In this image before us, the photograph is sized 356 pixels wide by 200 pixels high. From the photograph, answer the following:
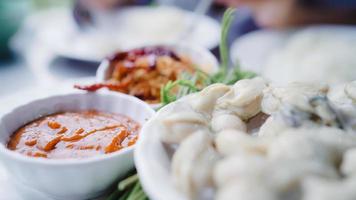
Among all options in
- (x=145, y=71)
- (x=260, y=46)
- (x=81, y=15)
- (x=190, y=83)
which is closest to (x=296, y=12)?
(x=260, y=46)

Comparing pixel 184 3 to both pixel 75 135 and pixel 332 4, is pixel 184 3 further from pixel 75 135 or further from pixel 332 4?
pixel 75 135

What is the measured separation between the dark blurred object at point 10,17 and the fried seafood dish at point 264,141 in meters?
1.08

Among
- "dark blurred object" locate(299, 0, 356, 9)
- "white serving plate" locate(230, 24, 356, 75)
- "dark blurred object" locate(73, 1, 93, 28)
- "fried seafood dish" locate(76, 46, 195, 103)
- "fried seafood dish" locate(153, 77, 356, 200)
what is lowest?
"dark blurred object" locate(299, 0, 356, 9)

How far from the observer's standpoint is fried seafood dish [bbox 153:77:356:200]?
561mm

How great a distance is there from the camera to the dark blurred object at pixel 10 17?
5.49ft

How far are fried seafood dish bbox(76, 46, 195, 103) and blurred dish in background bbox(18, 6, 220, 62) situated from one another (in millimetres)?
249

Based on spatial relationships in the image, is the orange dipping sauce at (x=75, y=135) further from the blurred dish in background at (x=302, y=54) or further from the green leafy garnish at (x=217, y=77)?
the blurred dish in background at (x=302, y=54)

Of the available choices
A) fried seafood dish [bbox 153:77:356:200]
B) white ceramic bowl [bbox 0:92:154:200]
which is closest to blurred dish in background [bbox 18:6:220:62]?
white ceramic bowl [bbox 0:92:154:200]

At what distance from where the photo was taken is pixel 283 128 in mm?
686

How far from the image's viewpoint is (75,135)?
864 mm

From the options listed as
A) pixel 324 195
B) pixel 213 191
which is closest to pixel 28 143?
pixel 213 191

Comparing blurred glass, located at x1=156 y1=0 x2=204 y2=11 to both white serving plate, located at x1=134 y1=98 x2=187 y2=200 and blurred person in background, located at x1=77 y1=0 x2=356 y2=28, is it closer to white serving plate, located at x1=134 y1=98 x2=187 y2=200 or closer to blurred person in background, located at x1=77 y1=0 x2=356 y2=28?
blurred person in background, located at x1=77 y1=0 x2=356 y2=28

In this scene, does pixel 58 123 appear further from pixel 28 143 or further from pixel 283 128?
pixel 283 128

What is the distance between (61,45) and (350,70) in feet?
3.08
